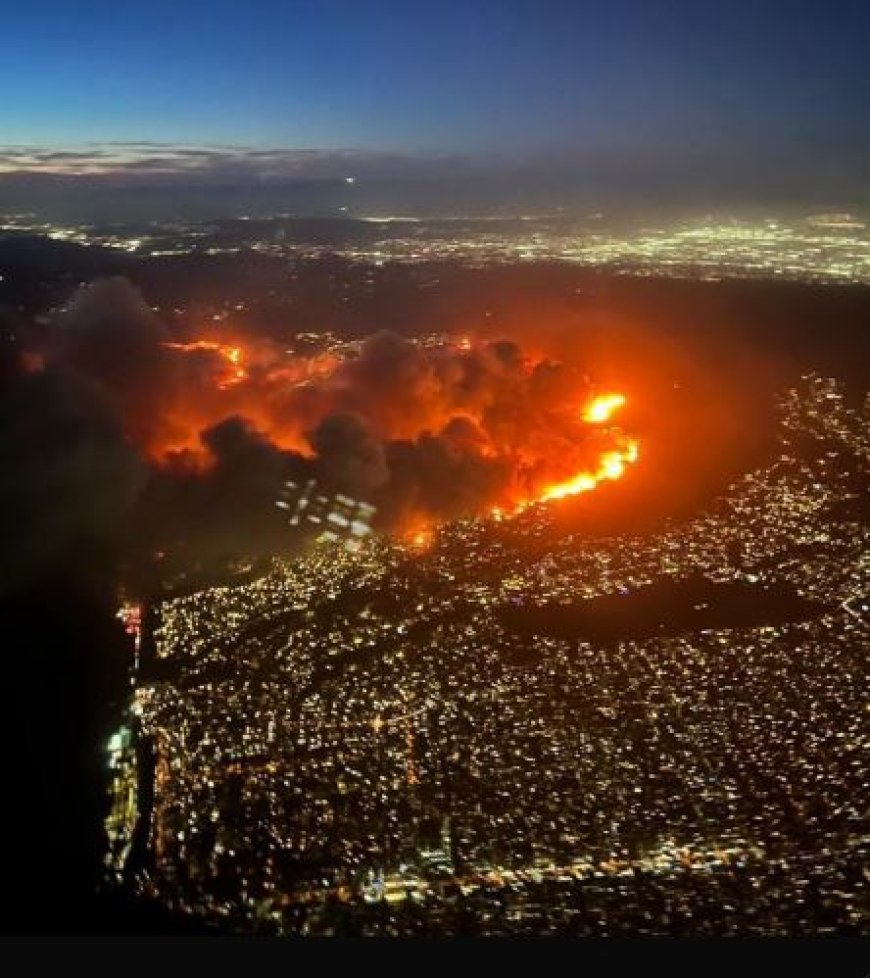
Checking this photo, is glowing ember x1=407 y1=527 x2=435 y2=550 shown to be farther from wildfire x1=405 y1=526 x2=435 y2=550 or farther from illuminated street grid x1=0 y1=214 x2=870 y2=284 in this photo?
illuminated street grid x1=0 y1=214 x2=870 y2=284

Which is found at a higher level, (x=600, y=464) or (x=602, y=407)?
(x=602, y=407)

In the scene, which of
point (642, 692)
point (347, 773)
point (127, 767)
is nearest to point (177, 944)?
point (347, 773)

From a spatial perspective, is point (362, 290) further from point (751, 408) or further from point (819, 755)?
point (819, 755)

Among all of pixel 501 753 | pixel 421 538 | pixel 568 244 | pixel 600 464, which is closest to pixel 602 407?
pixel 600 464

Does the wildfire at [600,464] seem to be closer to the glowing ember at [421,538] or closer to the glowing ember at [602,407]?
the glowing ember at [602,407]

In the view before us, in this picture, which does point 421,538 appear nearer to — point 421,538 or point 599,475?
point 421,538

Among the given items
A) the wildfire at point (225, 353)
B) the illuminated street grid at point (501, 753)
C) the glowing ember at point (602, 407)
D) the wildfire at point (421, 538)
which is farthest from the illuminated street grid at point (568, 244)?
the illuminated street grid at point (501, 753)
